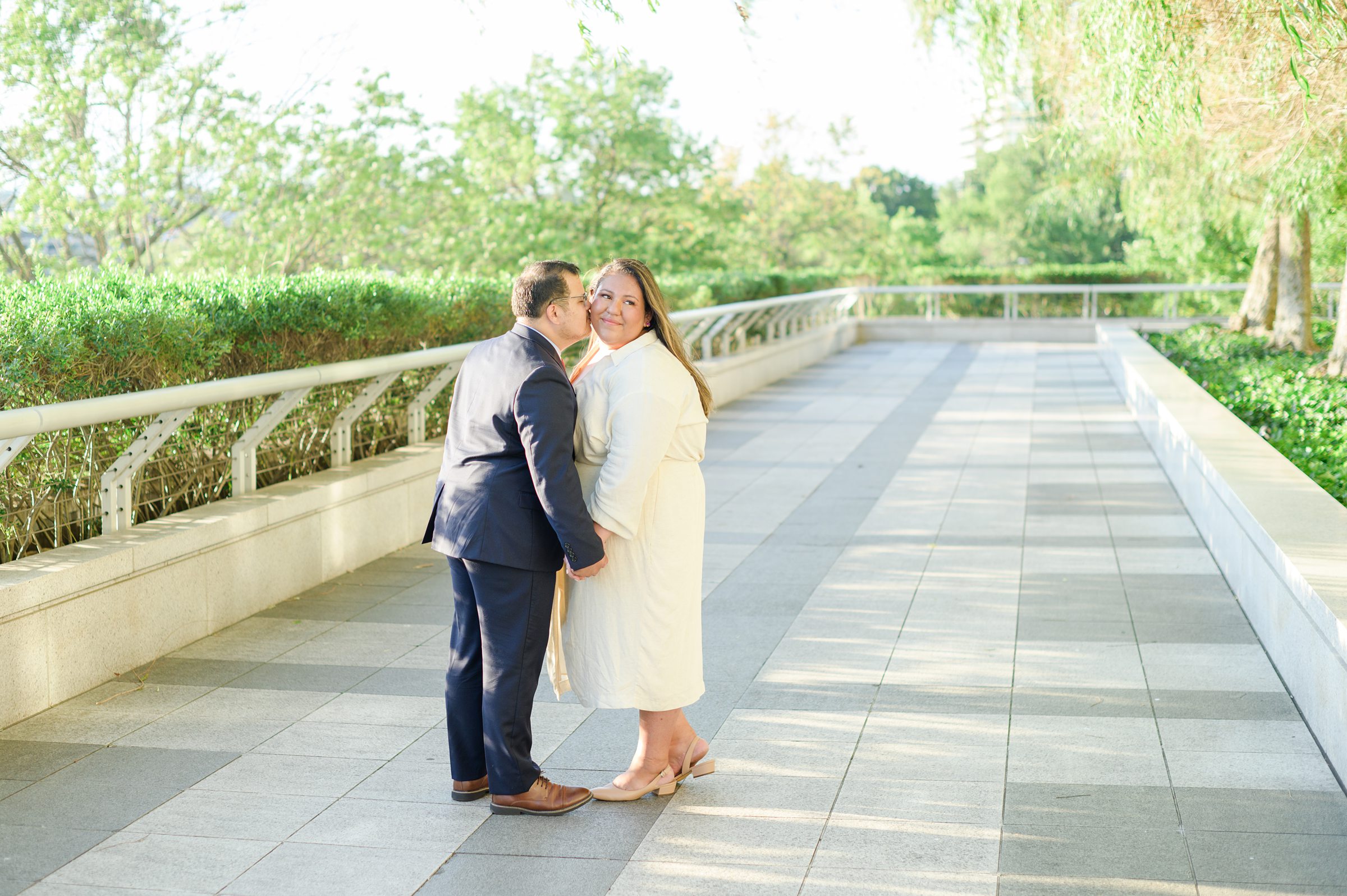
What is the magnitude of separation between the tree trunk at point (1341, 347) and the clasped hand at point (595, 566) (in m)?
10.3

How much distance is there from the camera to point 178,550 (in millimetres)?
5359

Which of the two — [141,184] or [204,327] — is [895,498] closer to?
[204,327]

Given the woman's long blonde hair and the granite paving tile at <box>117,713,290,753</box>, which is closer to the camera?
the woman's long blonde hair

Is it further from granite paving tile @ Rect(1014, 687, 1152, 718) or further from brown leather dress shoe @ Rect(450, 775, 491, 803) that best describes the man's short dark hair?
granite paving tile @ Rect(1014, 687, 1152, 718)

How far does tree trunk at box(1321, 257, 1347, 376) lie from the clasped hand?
404 inches

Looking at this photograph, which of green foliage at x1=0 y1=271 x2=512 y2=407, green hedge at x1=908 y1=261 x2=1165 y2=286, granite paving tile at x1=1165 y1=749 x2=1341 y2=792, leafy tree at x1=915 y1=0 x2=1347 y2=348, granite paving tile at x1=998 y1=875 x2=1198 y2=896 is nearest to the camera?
granite paving tile at x1=998 y1=875 x2=1198 y2=896

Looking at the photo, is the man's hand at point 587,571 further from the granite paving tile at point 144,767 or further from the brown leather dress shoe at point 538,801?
the granite paving tile at point 144,767

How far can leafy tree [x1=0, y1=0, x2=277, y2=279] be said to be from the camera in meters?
13.8

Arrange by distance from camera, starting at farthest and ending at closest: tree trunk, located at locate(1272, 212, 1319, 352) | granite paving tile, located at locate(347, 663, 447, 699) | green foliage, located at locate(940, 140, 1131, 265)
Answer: green foliage, located at locate(940, 140, 1131, 265) → tree trunk, located at locate(1272, 212, 1319, 352) → granite paving tile, located at locate(347, 663, 447, 699)

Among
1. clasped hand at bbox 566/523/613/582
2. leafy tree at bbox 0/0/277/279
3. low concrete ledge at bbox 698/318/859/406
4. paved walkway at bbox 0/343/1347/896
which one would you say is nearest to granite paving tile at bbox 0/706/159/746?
paved walkway at bbox 0/343/1347/896

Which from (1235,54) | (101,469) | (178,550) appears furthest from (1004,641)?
(1235,54)

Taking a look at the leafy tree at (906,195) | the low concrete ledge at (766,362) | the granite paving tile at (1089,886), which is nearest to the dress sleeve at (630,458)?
the granite paving tile at (1089,886)

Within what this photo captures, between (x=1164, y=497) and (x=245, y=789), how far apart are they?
7136mm

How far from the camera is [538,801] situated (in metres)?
3.78
